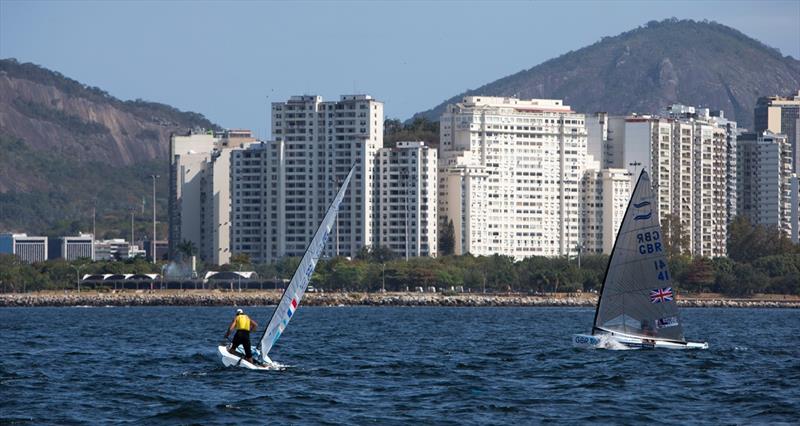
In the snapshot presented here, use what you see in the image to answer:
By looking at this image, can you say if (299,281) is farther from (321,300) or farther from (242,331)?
(321,300)

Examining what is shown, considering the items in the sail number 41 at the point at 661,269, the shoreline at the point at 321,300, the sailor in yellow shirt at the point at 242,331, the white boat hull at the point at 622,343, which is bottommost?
the shoreline at the point at 321,300

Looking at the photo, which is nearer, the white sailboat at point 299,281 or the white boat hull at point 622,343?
the white sailboat at point 299,281

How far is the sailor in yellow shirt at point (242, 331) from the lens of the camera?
1889 inches

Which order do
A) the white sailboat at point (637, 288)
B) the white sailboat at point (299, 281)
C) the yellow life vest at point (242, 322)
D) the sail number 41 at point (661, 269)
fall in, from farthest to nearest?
the sail number 41 at point (661, 269), the white sailboat at point (637, 288), the yellow life vest at point (242, 322), the white sailboat at point (299, 281)

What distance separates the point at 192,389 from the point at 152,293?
14427 centimetres

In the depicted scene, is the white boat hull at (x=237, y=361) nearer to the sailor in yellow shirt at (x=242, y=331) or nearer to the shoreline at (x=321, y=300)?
the sailor in yellow shirt at (x=242, y=331)

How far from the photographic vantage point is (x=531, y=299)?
7244 inches

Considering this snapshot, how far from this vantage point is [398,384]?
48.0 meters

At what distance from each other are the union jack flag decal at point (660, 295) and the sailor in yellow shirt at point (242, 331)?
1718 centimetres

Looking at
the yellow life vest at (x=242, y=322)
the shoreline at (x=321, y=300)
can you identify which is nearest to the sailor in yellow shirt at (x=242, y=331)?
the yellow life vest at (x=242, y=322)

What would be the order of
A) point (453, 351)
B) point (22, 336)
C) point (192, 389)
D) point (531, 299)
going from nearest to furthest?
point (192, 389) < point (453, 351) < point (22, 336) < point (531, 299)

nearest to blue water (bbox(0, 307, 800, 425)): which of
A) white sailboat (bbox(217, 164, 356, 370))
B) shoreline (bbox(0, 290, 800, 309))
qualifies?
white sailboat (bbox(217, 164, 356, 370))

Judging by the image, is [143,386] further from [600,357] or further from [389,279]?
[389,279]

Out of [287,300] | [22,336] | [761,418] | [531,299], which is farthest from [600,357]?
[531,299]
